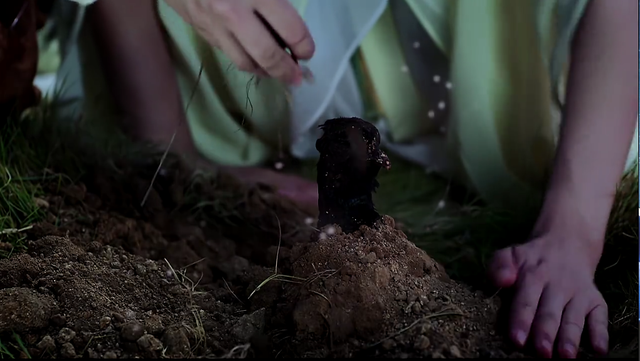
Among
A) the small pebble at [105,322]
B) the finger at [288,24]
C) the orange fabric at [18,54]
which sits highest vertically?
the finger at [288,24]

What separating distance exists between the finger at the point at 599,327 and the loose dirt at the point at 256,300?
9cm

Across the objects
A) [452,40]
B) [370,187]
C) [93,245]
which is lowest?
[93,245]

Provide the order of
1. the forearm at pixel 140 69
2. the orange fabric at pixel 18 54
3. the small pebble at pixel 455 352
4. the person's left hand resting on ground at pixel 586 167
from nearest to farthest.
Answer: the small pebble at pixel 455 352 → the person's left hand resting on ground at pixel 586 167 → the forearm at pixel 140 69 → the orange fabric at pixel 18 54

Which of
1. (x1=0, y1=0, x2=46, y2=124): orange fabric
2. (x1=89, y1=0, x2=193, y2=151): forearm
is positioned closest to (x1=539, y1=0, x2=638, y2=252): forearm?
(x1=89, y1=0, x2=193, y2=151): forearm

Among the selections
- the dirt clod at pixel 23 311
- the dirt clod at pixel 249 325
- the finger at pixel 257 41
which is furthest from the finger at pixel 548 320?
the dirt clod at pixel 23 311

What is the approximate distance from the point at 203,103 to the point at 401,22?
0.27 meters

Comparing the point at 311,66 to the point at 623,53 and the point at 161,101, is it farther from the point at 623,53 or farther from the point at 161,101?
the point at 623,53

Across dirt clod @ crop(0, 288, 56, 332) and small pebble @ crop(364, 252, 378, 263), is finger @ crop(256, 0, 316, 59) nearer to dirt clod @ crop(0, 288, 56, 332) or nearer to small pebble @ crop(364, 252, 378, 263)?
small pebble @ crop(364, 252, 378, 263)

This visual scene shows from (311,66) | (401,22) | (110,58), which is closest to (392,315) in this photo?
(311,66)

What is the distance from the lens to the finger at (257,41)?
69 centimetres

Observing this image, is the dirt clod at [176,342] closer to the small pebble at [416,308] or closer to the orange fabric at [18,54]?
the small pebble at [416,308]

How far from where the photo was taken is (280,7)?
694mm

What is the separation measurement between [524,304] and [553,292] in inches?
1.5

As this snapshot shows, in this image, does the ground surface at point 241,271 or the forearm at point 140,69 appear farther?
the forearm at point 140,69
